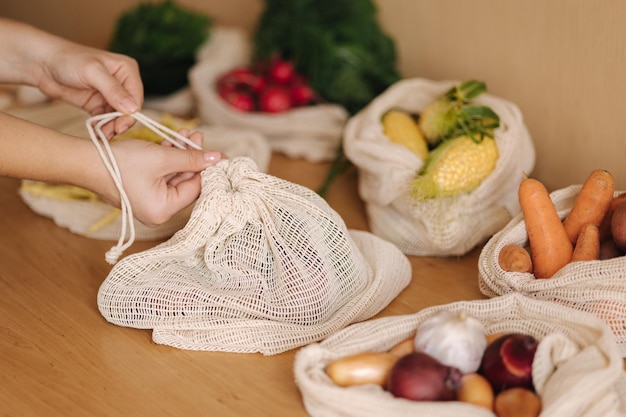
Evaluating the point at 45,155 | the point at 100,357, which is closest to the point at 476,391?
the point at 100,357

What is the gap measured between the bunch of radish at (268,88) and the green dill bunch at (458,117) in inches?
13.6

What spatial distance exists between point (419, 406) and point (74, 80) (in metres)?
0.66

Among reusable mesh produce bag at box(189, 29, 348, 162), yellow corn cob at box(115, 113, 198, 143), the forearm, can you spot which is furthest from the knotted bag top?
reusable mesh produce bag at box(189, 29, 348, 162)

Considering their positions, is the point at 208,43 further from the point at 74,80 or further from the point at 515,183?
the point at 515,183

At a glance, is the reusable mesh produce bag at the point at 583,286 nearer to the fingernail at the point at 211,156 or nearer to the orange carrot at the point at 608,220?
the orange carrot at the point at 608,220

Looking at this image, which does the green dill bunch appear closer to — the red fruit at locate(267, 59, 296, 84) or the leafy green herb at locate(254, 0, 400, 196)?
the leafy green herb at locate(254, 0, 400, 196)

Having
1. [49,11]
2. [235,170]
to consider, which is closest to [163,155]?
[235,170]

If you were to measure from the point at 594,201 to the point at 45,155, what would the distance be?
0.62 m

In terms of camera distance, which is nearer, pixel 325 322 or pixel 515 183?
pixel 325 322

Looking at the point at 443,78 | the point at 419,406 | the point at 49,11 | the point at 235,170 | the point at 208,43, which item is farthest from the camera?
the point at 49,11

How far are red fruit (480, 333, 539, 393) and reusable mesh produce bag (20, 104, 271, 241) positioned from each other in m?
0.54

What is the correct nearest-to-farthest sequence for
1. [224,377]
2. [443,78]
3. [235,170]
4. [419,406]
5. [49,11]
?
1. [419,406]
2. [224,377]
3. [235,170]
4. [443,78]
5. [49,11]

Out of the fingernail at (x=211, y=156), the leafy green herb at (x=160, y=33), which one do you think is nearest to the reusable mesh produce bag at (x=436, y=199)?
the fingernail at (x=211, y=156)

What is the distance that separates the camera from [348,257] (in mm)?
909
